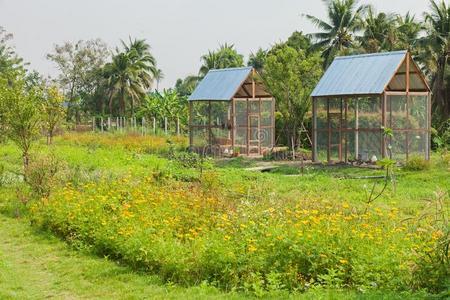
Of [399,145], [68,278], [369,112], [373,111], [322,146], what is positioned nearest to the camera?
[68,278]

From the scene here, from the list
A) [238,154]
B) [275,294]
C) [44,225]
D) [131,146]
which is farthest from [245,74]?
[275,294]

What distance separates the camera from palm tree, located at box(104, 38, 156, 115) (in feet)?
181

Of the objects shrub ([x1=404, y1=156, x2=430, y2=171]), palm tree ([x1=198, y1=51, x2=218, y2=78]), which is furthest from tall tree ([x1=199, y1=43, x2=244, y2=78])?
shrub ([x1=404, y1=156, x2=430, y2=171])

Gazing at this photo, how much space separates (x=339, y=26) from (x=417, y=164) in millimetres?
26807

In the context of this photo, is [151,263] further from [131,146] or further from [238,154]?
[131,146]

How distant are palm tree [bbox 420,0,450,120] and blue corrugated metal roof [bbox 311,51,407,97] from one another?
47.6 ft

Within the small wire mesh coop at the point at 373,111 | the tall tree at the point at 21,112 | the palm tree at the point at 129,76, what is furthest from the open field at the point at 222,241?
the palm tree at the point at 129,76

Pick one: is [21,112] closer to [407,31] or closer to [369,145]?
[369,145]

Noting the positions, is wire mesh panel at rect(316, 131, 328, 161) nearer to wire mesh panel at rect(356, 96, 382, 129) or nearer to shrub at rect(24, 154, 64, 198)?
wire mesh panel at rect(356, 96, 382, 129)

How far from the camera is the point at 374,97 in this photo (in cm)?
2200

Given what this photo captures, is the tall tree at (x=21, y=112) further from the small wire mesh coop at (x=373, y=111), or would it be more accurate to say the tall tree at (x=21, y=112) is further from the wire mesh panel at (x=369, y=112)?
the wire mesh panel at (x=369, y=112)

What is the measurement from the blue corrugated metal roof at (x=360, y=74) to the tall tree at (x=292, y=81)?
2.68 metres

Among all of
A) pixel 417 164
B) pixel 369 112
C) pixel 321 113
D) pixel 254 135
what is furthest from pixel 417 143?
pixel 254 135

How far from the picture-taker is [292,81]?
88.9ft
